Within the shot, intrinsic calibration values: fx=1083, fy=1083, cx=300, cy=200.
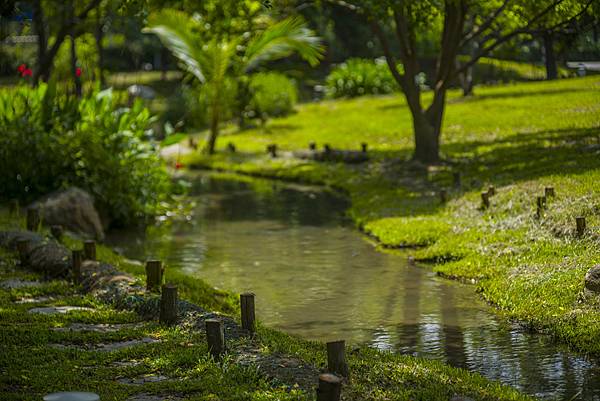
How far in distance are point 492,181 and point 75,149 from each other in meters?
9.42

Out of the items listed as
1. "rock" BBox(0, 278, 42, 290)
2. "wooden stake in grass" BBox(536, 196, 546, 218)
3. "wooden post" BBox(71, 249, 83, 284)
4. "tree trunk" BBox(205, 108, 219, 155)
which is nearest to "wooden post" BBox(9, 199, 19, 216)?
"rock" BBox(0, 278, 42, 290)

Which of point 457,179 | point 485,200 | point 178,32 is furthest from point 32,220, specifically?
point 178,32

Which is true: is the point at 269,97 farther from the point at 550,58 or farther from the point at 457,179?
the point at 457,179

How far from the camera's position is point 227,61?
39125mm

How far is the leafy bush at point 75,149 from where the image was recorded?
2367 centimetres

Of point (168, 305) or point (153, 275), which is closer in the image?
point (168, 305)

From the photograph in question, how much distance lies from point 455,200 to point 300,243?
361cm

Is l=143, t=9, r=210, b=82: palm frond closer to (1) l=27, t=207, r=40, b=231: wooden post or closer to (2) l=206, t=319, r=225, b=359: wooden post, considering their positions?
(1) l=27, t=207, r=40, b=231: wooden post

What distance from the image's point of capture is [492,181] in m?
24.7

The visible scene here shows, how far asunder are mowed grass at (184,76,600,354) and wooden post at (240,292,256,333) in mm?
4032

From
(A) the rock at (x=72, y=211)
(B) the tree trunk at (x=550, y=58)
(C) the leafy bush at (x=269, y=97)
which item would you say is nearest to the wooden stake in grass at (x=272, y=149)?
(C) the leafy bush at (x=269, y=97)

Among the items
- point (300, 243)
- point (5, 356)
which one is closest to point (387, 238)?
point (300, 243)

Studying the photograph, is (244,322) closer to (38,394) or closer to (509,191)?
(38,394)

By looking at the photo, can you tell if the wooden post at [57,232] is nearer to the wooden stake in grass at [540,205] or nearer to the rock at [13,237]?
the rock at [13,237]
